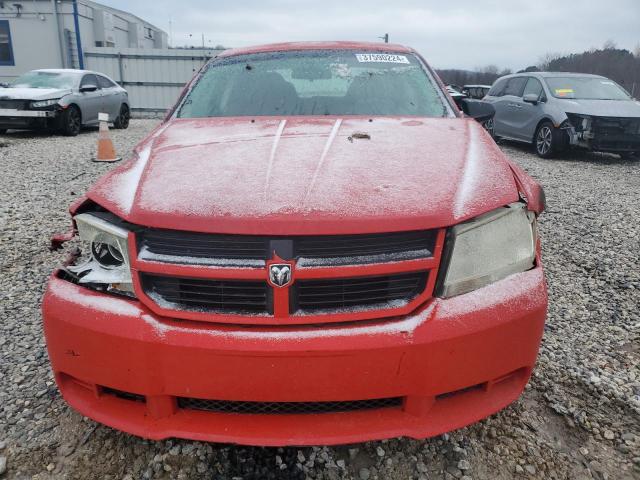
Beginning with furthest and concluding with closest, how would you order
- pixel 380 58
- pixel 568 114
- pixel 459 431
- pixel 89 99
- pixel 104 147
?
pixel 89 99, pixel 568 114, pixel 104 147, pixel 380 58, pixel 459 431

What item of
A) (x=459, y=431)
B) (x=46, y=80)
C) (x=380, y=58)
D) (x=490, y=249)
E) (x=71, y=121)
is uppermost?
(x=380, y=58)

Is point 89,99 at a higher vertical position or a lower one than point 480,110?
lower

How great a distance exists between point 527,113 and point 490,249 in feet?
29.8

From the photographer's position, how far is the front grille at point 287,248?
1441 millimetres

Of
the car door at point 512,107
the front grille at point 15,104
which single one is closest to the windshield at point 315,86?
the car door at point 512,107

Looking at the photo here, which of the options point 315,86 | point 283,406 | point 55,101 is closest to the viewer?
point 283,406

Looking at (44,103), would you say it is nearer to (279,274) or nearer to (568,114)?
(568,114)

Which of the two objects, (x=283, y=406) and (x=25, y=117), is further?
A: (x=25, y=117)

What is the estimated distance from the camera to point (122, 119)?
13398mm

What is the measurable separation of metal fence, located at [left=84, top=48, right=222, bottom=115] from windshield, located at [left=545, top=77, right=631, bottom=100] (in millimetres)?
12629

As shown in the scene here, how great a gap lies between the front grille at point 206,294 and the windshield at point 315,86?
147 cm

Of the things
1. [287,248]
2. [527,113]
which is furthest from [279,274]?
[527,113]

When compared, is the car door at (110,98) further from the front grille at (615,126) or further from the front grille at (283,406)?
the front grille at (283,406)

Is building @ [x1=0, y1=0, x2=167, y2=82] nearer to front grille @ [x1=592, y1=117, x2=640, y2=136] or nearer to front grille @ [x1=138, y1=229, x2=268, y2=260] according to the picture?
front grille @ [x1=592, y1=117, x2=640, y2=136]
